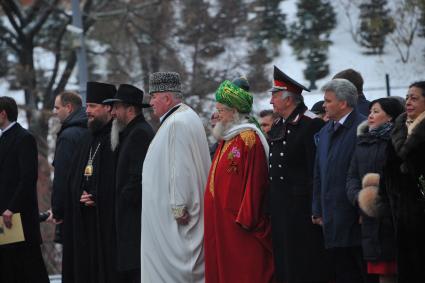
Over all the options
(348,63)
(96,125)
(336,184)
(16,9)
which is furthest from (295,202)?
(348,63)

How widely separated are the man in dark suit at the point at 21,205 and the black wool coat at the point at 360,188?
416 centimetres

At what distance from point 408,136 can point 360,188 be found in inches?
45.0

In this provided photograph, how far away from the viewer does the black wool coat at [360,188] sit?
866 centimetres

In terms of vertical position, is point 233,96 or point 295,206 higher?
point 233,96

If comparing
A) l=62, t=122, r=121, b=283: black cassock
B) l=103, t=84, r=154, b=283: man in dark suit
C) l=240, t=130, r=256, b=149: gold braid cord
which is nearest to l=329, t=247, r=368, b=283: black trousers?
l=240, t=130, r=256, b=149: gold braid cord

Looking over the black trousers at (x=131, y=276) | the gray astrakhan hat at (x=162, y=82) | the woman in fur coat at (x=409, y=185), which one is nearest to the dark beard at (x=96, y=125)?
the gray astrakhan hat at (x=162, y=82)

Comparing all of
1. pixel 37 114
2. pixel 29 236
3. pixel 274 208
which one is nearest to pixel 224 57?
pixel 37 114

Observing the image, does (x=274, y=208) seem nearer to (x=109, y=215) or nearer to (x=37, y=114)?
(x=109, y=215)

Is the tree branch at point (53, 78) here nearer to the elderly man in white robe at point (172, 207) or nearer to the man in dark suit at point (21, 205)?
the man in dark suit at point (21, 205)

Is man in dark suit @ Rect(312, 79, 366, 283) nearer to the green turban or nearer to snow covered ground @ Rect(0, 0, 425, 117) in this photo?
the green turban

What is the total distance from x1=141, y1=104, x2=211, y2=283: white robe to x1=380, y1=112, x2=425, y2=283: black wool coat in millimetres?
2588

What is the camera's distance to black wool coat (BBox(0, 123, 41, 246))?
38.4 feet

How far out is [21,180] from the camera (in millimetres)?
11734

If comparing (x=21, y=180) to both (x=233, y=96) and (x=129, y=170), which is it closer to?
(x=129, y=170)
